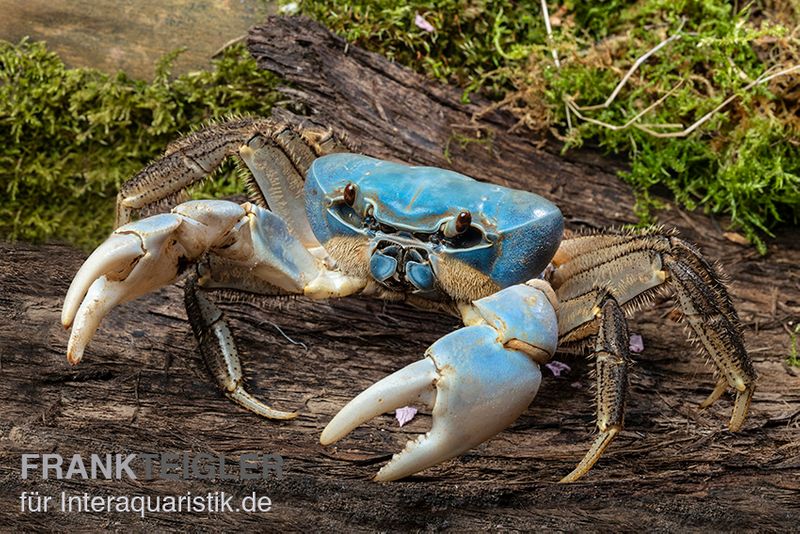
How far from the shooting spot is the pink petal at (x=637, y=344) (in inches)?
125

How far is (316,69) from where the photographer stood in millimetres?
3713

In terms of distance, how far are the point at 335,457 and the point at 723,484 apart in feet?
3.85

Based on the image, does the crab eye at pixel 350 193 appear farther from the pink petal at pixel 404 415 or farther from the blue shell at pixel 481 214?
the pink petal at pixel 404 415

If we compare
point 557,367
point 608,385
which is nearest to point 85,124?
point 557,367

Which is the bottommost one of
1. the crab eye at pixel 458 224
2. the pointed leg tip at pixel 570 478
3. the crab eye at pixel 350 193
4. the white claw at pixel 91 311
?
the pointed leg tip at pixel 570 478

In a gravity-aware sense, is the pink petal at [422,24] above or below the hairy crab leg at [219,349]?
above

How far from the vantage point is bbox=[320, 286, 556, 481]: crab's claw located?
2111mm

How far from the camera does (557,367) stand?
9.80 feet

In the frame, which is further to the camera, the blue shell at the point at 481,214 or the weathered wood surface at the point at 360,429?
the blue shell at the point at 481,214

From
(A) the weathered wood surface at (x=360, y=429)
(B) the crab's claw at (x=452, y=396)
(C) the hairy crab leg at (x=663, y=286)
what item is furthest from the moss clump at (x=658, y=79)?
(B) the crab's claw at (x=452, y=396)

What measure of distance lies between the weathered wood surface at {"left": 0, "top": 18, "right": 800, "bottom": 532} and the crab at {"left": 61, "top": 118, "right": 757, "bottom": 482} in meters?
0.12

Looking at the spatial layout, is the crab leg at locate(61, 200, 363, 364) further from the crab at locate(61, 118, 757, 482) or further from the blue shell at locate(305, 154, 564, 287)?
the blue shell at locate(305, 154, 564, 287)

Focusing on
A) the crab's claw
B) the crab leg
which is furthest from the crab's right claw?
the crab leg

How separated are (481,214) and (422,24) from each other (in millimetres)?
1662
